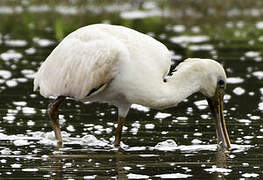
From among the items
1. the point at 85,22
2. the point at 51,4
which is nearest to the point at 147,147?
the point at 85,22

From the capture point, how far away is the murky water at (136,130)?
32.7ft

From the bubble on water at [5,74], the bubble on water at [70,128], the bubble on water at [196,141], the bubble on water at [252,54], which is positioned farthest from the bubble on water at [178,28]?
the bubble on water at [196,141]

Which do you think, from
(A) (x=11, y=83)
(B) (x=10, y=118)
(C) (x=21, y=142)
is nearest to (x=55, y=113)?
(C) (x=21, y=142)

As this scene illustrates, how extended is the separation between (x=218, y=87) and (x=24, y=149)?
258 cm

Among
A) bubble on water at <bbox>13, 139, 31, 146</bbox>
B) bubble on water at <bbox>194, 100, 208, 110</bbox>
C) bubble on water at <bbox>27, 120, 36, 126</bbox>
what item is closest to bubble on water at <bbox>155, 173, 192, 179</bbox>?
bubble on water at <bbox>13, 139, 31, 146</bbox>

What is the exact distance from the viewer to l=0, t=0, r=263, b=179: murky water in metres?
9.97

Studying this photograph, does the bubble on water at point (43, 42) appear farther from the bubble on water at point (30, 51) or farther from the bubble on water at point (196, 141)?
the bubble on water at point (196, 141)

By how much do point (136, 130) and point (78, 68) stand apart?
5.42 ft

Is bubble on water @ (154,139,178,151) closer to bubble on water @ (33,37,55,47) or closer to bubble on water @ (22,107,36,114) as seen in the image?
bubble on water @ (22,107,36,114)

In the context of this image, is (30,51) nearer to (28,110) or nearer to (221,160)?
(28,110)

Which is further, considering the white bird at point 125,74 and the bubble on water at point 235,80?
the bubble on water at point 235,80

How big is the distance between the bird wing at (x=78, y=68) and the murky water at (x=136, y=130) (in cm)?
73

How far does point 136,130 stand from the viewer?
1270cm

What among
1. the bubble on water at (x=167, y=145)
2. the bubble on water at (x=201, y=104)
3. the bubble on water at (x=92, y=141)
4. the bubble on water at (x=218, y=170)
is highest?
the bubble on water at (x=218, y=170)
